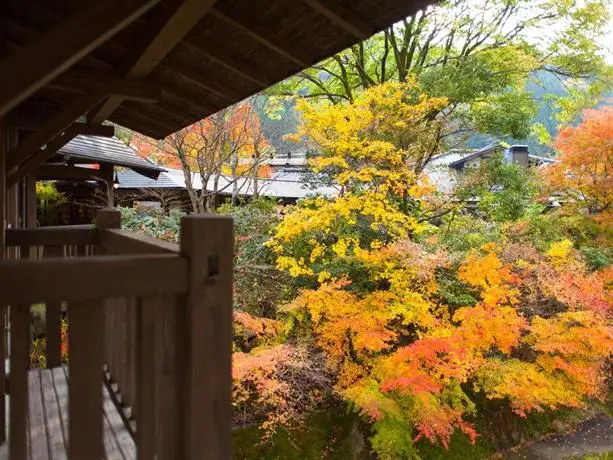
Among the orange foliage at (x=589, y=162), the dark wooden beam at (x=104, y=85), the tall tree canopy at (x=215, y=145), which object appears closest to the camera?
the dark wooden beam at (x=104, y=85)

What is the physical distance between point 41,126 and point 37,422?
98.6 inches

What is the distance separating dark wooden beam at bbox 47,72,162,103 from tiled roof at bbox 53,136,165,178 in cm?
508

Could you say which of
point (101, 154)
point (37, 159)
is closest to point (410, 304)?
point (37, 159)

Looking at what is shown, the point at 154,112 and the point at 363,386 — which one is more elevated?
the point at 154,112

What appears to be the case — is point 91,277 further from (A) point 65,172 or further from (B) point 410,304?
(A) point 65,172

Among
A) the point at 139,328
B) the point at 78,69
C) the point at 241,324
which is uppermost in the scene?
the point at 78,69

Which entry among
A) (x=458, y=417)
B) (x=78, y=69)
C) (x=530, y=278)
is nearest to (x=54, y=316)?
(x=78, y=69)

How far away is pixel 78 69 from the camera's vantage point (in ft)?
8.86

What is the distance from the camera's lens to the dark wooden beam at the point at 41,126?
11.9 ft

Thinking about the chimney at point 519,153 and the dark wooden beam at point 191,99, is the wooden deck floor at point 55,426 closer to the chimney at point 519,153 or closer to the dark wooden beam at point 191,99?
the dark wooden beam at point 191,99

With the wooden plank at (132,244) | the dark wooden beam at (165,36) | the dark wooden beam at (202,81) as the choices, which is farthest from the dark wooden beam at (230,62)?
Result: the wooden plank at (132,244)

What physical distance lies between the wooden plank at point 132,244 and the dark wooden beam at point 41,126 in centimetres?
182

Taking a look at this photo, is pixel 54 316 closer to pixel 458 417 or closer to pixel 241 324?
pixel 241 324

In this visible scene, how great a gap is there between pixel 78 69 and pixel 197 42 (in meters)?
0.86
